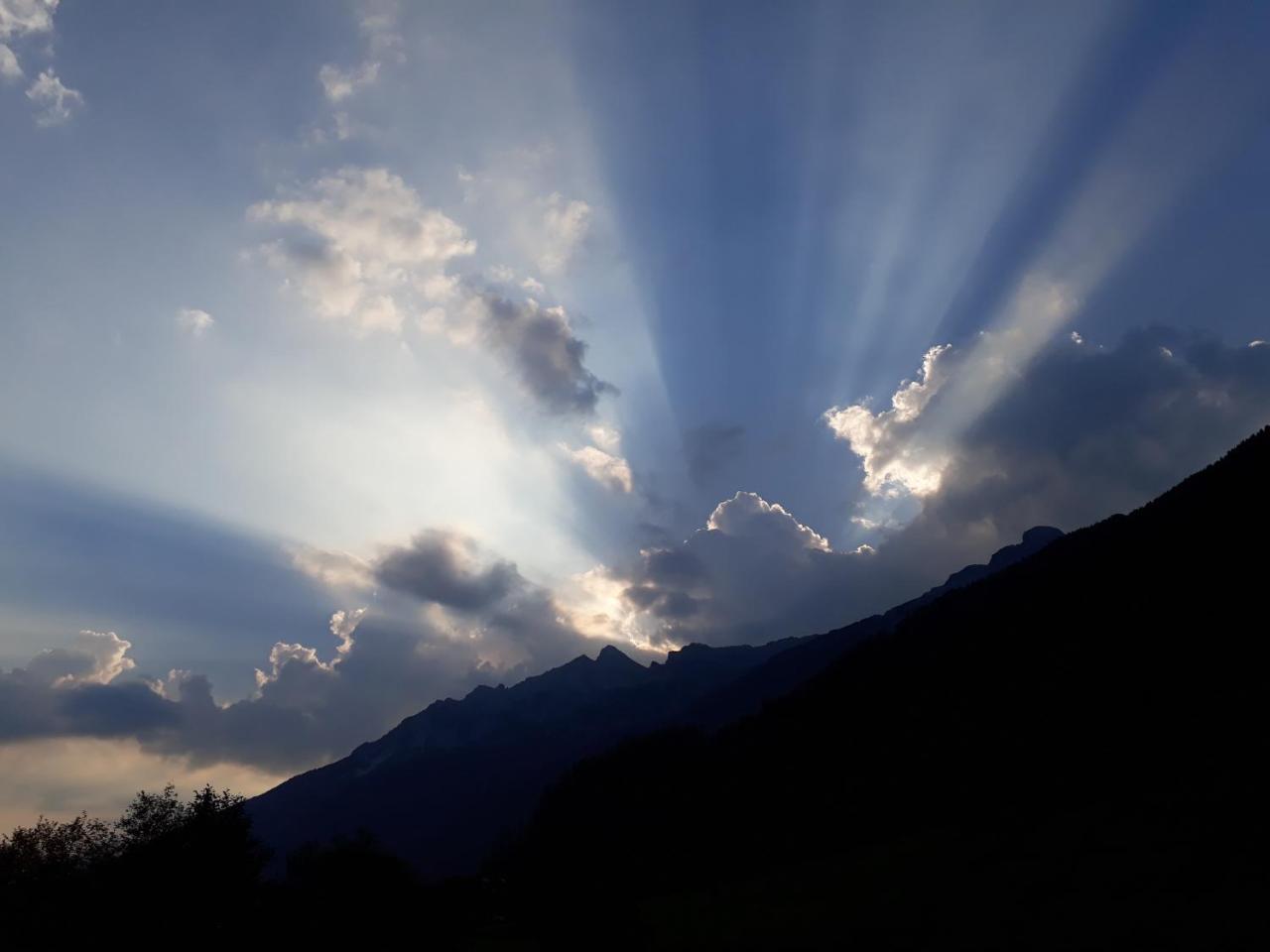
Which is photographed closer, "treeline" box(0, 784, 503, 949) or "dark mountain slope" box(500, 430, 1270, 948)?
"dark mountain slope" box(500, 430, 1270, 948)

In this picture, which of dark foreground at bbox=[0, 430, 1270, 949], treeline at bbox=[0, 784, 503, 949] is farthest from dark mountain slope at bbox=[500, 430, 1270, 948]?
treeline at bbox=[0, 784, 503, 949]

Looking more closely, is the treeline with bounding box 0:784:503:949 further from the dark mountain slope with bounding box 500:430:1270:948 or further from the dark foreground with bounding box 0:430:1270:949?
the dark mountain slope with bounding box 500:430:1270:948

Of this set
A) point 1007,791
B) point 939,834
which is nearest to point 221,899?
point 939,834

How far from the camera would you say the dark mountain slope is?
148 ft

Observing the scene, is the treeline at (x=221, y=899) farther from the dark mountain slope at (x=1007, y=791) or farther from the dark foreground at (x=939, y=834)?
the dark mountain slope at (x=1007, y=791)

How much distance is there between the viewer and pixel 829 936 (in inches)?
2195

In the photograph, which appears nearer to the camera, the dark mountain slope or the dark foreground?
the dark mountain slope

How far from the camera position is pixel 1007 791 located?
269ft

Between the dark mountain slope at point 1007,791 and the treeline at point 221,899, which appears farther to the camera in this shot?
the treeline at point 221,899

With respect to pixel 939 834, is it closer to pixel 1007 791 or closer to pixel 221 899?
pixel 1007 791

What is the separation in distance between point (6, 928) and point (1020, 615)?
162 metres

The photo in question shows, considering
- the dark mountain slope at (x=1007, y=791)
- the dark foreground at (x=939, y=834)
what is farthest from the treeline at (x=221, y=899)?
the dark mountain slope at (x=1007, y=791)

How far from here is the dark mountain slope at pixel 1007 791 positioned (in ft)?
148

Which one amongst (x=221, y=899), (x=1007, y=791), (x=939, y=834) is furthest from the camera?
(x=1007, y=791)
